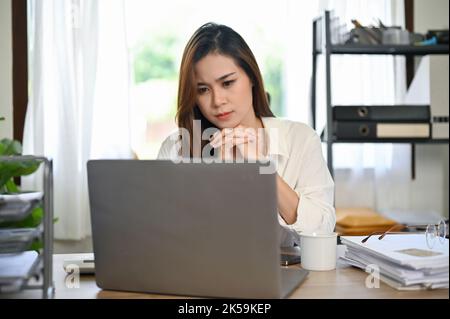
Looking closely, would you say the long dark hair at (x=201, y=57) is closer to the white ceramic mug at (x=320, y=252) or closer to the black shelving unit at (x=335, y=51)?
the white ceramic mug at (x=320, y=252)

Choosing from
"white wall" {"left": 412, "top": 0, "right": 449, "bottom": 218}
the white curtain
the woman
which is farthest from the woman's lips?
"white wall" {"left": 412, "top": 0, "right": 449, "bottom": 218}

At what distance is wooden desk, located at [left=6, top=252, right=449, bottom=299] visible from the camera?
888 millimetres

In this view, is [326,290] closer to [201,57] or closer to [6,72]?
[201,57]

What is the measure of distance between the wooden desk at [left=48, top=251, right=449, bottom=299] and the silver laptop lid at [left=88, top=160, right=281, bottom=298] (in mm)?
62

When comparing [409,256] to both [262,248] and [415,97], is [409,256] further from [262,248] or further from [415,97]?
[415,97]

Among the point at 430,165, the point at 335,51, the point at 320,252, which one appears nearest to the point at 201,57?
the point at 320,252

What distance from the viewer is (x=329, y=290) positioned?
0.93m

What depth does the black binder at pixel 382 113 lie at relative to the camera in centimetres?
249

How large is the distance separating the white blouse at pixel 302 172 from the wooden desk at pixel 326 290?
1.01ft

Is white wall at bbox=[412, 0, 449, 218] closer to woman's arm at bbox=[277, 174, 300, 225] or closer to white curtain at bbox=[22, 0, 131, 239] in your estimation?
white curtain at bbox=[22, 0, 131, 239]

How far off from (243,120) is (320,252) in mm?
695

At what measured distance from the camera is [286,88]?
113 inches

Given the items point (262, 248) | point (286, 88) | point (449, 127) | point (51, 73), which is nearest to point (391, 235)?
point (262, 248)

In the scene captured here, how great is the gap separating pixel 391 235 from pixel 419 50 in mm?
1618
